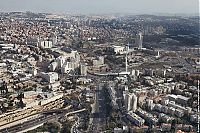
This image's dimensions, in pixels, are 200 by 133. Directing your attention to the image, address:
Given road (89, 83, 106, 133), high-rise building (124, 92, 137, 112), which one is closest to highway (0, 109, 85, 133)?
road (89, 83, 106, 133)

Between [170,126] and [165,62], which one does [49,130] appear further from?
[165,62]

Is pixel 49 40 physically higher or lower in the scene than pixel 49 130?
higher

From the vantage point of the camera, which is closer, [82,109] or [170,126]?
[170,126]

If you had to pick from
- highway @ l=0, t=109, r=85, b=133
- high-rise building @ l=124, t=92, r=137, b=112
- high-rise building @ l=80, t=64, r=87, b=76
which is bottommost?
highway @ l=0, t=109, r=85, b=133

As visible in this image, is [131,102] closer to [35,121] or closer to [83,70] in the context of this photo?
[35,121]

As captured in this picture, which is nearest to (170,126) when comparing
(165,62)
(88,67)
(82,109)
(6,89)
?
(82,109)

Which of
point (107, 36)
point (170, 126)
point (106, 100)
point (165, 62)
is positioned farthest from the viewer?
point (107, 36)

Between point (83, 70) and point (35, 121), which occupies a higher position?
point (83, 70)

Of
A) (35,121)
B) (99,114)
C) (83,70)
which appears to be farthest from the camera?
(83,70)

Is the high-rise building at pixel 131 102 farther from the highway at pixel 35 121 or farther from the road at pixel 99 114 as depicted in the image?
the highway at pixel 35 121

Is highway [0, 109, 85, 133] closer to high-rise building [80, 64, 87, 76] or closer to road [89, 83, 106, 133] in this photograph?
road [89, 83, 106, 133]

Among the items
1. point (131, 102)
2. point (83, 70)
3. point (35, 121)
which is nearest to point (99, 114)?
point (131, 102)
